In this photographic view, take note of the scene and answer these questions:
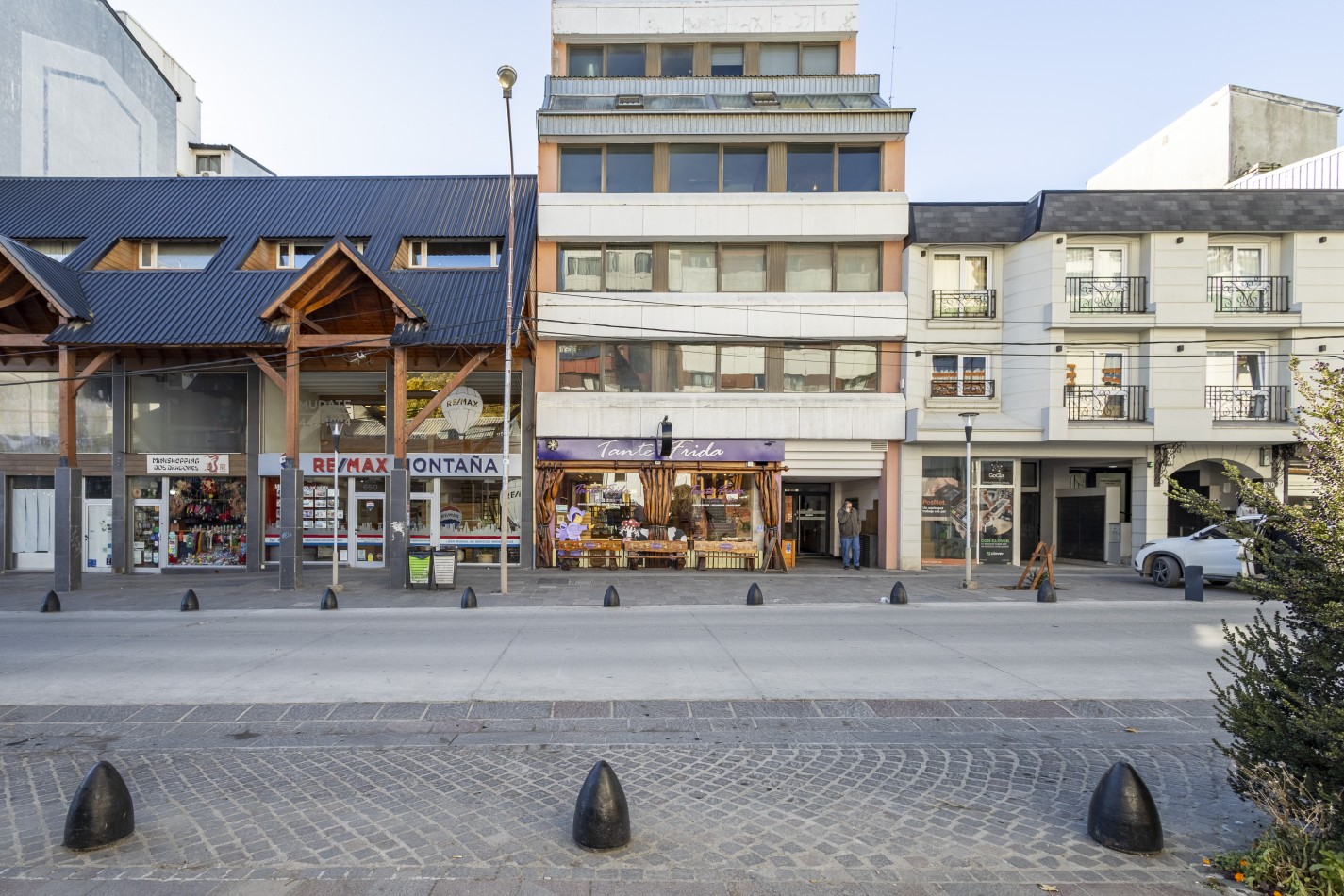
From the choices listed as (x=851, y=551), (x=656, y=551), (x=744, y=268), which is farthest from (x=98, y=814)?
(x=744, y=268)

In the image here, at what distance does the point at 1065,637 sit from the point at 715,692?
20.3 feet

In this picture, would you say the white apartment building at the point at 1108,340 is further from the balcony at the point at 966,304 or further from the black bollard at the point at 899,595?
the black bollard at the point at 899,595

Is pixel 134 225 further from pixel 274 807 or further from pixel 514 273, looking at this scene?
pixel 274 807

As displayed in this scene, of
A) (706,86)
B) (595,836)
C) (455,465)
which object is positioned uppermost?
(706,86)

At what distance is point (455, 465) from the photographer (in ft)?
63.6

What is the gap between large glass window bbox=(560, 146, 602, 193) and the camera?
1983 centimetres

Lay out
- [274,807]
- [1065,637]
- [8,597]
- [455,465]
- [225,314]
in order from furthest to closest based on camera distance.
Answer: [455,465] → [225,314] → [8,597] → [1065,637] → [274,807]

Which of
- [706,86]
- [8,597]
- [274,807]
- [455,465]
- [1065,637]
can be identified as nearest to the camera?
[274,807]

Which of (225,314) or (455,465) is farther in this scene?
(455,465)

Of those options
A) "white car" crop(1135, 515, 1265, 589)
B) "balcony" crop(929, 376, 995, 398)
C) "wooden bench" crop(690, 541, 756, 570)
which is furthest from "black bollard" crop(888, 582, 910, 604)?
→ "balcony" crop(929, 376, 995, 398)

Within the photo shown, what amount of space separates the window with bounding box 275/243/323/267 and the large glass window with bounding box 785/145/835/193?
13.8 metres

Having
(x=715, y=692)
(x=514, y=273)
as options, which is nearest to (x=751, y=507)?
(x=514, y=273)

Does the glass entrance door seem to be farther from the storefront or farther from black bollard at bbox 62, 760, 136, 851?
black bollard at bbox 62, 760, 136, 851

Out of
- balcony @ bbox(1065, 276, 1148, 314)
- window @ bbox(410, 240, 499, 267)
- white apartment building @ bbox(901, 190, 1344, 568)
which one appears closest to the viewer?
white apartment building @ bbox(901, 190, 1344, 568)
